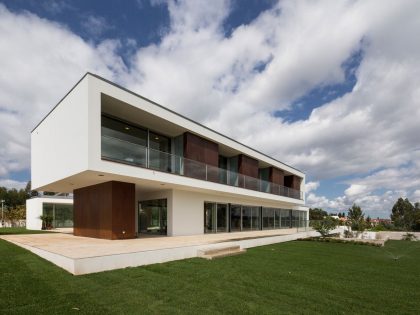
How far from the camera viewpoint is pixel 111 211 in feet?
43.4

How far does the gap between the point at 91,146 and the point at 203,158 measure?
799 cm

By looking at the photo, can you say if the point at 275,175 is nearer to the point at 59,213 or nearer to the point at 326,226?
the point at 326,226

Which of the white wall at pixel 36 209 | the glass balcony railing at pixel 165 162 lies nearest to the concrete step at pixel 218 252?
the glass balcony railing at pixel 165 162

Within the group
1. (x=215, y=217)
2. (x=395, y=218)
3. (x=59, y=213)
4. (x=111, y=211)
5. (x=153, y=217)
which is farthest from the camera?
(x=395, y=218)

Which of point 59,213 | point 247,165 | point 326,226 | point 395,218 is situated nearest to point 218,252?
point 247,165

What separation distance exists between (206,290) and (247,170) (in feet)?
56.0

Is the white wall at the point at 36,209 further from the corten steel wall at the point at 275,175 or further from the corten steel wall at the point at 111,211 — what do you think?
the corten steel wall at the point at 275,175

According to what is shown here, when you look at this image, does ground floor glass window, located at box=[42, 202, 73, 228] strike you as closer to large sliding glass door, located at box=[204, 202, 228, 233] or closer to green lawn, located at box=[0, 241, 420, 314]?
large sliding glass door, located at box=[204, 202, 228, 233]

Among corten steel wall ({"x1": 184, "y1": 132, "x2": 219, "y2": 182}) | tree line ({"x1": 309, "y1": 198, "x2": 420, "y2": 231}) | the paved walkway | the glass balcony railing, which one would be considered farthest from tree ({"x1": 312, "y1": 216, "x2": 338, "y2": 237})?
the paved walkway

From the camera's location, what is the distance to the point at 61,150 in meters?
13.5

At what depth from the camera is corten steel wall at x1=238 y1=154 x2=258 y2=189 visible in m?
20.9

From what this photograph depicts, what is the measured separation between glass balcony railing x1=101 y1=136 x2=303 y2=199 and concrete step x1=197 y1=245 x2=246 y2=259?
16.4 feet

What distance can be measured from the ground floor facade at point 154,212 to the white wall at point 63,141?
2.09 m

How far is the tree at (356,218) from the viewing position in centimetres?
2347
